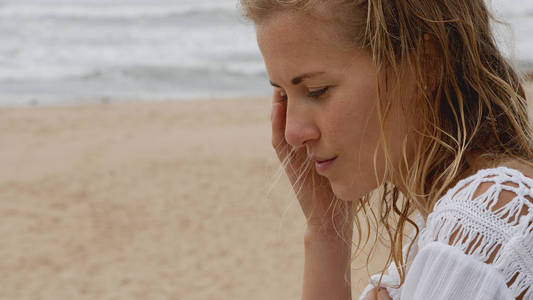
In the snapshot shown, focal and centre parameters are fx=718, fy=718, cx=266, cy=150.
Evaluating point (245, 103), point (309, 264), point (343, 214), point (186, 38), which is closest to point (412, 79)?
point (343, 214)

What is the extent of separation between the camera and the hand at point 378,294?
77.0 inches

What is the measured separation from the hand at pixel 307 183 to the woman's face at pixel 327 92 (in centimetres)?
40

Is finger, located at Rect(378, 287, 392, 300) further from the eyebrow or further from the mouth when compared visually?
the eyebrow

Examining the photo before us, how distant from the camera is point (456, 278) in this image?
4.06 ft

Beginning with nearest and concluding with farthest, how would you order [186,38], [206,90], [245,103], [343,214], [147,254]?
[343,214] → [147,254] → [245,103] → [206,90] → [186,38]

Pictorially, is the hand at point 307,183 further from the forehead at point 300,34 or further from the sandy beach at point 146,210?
the sandy beach at point 146,210

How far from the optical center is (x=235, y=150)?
9.74 meters

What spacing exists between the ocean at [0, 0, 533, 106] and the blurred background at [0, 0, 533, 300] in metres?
0.07

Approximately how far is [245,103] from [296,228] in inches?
251

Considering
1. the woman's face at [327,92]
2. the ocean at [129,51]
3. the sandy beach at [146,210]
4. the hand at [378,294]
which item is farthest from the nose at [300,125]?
the ocean at [129,51]

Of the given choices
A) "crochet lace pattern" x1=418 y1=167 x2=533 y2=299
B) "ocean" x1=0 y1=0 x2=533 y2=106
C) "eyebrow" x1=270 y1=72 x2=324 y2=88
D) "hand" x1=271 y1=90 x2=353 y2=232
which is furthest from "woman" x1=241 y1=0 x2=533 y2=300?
"ocean" x1=0 y1=0 x2=533 y2=106

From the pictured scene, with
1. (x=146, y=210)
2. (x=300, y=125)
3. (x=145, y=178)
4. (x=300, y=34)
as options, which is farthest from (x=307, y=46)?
(x=145, y=178)

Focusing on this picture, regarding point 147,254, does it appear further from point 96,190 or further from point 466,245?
point 466,245

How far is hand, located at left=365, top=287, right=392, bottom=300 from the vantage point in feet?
6.42
